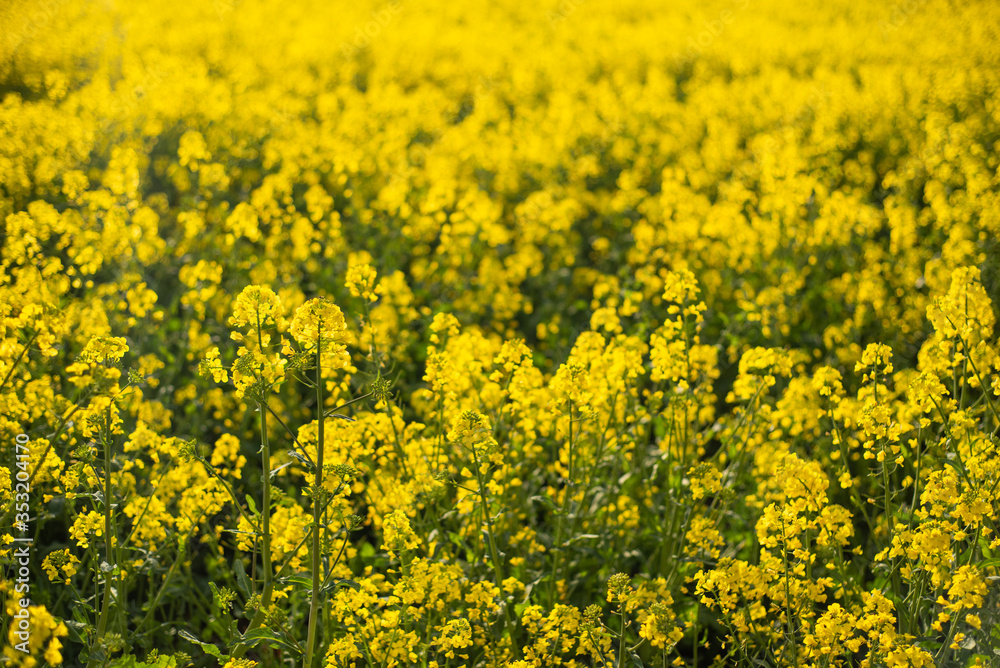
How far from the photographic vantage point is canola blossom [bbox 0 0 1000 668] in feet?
9.56

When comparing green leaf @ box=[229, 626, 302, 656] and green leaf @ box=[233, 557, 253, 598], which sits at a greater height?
green leaf @ box=[233, 557, 253, 598]

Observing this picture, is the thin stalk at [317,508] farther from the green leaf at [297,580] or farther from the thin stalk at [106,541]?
the thin stalk at [106,541]

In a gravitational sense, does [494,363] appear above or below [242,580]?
above

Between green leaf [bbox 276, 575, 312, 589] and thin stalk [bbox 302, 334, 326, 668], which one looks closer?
thin stalk [bbox 302, 334, 326, 668]

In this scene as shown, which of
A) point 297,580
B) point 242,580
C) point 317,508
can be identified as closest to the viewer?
point 317,508

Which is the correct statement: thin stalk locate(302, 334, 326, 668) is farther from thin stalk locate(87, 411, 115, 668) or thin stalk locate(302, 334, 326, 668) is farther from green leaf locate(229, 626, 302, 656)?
thin stalk locate(87, 411, 115, 668)

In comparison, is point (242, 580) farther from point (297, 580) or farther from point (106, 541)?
point (106, 541)

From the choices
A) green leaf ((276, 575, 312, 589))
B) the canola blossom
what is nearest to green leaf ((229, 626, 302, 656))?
the canola blossom

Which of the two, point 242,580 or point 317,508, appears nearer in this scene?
point 317,508

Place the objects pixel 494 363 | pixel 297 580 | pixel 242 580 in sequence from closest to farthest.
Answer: pixel 297 580
pixel 242 580
pixel 494 363

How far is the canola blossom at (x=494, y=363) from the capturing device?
115 inches

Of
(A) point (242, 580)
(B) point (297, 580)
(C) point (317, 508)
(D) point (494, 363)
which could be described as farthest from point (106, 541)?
(D) point (494, 363)

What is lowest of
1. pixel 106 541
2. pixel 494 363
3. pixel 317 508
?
pixel 106 541

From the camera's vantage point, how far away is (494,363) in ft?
13.0
